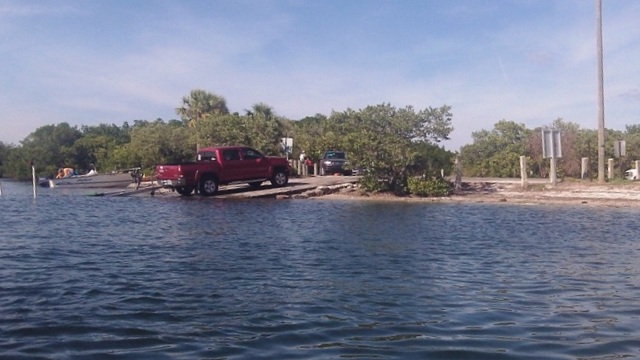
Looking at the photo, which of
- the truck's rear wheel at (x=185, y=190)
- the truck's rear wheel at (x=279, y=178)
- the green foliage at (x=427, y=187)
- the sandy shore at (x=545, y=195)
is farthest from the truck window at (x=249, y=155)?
the green foliage at (x=427, y=187)

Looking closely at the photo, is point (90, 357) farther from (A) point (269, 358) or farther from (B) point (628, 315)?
(B) point (628, 315)

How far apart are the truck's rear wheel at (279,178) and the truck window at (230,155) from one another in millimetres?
2161

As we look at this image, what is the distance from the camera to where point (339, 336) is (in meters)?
7.55

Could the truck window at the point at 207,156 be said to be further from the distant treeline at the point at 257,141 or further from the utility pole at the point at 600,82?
the utility pole at the point at 600,82

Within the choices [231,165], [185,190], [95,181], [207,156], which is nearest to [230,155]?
[231,165]

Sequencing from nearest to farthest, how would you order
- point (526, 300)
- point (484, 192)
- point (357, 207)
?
point (526, 300) → point (357, 207) → point (484, 192)

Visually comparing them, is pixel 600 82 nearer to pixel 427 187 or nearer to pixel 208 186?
pixel 427 187

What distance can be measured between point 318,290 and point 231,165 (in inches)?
794

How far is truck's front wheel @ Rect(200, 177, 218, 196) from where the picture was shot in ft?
94.9

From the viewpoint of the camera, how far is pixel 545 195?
27.0m

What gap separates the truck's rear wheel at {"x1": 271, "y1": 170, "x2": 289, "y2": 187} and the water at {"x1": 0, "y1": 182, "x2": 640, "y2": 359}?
1266cm

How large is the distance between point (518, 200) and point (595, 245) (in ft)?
41.3

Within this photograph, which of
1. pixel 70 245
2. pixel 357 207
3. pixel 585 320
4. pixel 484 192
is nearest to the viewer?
pixel 585 320

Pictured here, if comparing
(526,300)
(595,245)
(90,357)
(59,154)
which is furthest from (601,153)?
(59,154)
